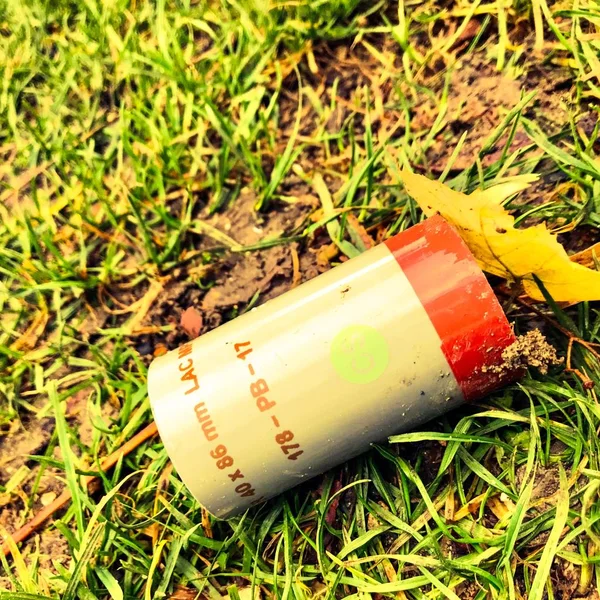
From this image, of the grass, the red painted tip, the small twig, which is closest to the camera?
the red painted tip

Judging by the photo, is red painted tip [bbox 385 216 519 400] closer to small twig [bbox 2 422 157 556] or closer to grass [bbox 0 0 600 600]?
grass [bbox 0 0 600 600]

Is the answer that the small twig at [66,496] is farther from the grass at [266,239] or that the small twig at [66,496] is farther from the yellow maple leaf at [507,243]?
the yellow maple leaf at [507,243]

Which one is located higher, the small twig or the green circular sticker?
the green circular sticker

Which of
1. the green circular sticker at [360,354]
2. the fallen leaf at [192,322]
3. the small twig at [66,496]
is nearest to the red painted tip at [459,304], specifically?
the green circular sticker at [360,354]

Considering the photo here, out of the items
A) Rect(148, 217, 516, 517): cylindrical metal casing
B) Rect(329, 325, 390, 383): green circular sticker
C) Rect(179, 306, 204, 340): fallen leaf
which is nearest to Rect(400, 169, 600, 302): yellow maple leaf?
Rect(148, 217, 516, 517): cylindrical metal casing

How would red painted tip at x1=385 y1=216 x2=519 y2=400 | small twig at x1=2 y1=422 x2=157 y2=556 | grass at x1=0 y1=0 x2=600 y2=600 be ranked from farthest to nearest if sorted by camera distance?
small twig at x1=2 y1=422 x2=157 y2=556 → grass at x1=0 y1=0 x2=600 y2=600 → red painted tip at x1=385 y1=216 x2=519 y2=400

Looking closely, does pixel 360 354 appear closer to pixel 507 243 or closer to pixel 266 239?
pixel 507 243

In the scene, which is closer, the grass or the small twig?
the grass
